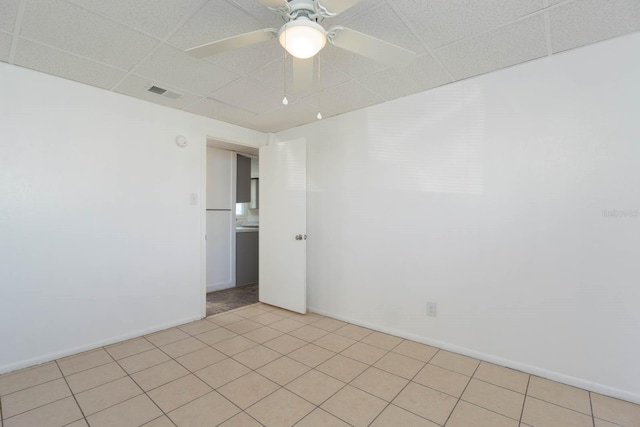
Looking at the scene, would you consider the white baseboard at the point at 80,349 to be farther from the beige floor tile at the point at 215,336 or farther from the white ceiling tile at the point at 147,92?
the white ceiling tile at the point at 147,92

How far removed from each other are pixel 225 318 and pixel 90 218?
1.78 metres

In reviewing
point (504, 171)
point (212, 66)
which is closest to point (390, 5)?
point (212, 66)

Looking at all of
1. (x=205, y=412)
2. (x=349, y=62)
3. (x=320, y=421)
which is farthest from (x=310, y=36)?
(x=205, y=412)

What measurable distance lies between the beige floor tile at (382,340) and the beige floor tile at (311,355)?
1.49 feet

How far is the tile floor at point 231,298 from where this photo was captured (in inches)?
152

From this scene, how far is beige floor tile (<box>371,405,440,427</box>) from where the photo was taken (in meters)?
1.72

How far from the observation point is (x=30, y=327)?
234 centimetres

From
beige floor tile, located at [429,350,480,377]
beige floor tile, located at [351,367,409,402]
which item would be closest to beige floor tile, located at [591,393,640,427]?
beige floor tile, located at [429,350,480,377]

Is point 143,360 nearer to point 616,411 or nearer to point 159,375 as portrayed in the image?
point 159,375

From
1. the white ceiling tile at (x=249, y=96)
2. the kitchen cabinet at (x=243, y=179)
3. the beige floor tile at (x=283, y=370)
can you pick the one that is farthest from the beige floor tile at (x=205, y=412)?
the kitchen cabinet at (x=243, y=179)

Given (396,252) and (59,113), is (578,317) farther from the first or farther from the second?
(59,113)

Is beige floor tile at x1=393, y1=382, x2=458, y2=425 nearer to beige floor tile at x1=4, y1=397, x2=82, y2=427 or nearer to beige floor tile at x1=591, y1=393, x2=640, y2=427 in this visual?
beige floor tile at x1=591, y1=393, x2=640, y2=427

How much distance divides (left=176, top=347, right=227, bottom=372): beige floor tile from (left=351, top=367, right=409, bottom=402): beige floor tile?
1.21 metres

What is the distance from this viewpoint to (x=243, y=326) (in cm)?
322
